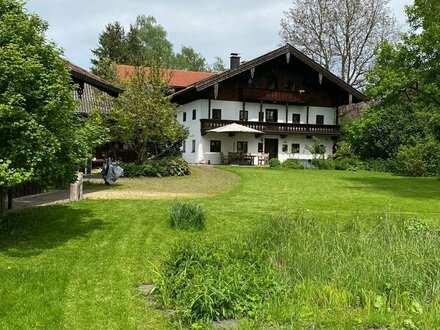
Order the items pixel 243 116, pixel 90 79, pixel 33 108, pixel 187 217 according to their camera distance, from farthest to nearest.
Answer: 1. pixel 243 116
2. pixel 90 79
3. pixel 187 217
4. pixel 33 108

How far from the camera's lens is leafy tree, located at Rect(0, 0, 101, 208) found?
6.77 m

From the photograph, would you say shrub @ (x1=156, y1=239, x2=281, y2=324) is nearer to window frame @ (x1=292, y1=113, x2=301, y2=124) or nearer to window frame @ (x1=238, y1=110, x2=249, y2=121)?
window frame @ (x1=238, y1=110, x2=249, y2=121)

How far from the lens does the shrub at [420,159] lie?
2583 cm

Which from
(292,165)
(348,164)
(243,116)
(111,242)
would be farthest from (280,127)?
(111,242)

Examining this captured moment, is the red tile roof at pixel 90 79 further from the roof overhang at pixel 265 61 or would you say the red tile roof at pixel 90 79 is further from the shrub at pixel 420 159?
the shrub at pixel 420 159

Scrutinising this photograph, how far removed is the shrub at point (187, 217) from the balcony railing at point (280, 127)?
2439cm

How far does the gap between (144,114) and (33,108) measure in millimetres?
13683

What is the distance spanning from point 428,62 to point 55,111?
15626 mm

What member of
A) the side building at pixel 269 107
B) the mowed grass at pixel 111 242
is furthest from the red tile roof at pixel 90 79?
the side building at pixel 269 107

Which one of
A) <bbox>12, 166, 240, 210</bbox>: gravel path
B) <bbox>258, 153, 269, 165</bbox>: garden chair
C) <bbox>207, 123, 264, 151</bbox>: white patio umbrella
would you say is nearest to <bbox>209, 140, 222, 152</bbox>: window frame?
<bbox>207, 123, 264, 151</bbox>: white patio umbrella

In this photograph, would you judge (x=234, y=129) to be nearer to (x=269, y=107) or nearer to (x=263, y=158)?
(x=263, y=158)

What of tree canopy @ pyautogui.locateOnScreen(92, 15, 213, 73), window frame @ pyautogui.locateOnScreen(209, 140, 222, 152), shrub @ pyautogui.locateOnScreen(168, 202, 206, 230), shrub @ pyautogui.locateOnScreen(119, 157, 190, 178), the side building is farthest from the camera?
tree canopy @ pyautogui.locateOnScreen(92, 15, 213, 73)

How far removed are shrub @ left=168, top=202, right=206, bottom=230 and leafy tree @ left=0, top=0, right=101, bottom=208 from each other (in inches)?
81.2

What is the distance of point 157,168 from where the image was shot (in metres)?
21.7
